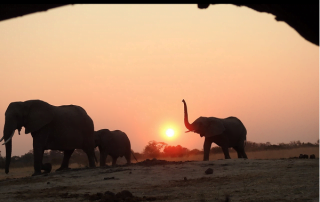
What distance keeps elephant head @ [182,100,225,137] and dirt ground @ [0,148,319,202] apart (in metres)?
6.62

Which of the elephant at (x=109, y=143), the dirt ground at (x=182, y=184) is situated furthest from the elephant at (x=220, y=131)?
the dirt ground at (x=182, y=184)

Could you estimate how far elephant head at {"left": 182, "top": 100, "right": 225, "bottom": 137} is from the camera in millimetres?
20625

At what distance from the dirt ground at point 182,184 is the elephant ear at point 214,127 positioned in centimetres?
650

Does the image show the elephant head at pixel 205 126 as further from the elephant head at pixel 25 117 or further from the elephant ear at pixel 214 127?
the elephant head at pixel 25 117

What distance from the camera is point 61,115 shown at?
55.1 ft

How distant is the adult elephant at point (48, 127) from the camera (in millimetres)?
15430

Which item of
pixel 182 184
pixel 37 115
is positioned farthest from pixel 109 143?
pixel 182 184

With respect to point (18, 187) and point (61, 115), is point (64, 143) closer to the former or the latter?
point (61, 115)

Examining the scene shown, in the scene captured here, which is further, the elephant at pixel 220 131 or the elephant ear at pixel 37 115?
the elephant at pixel 220 131

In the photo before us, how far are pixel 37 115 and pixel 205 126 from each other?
8.51m

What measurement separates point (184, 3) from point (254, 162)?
1185 cm

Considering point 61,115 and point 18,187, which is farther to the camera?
point 61,115

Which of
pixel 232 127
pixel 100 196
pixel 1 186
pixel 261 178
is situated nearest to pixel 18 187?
pixel 1 186

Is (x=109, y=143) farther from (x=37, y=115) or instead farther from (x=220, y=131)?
(x=37, y=115)
